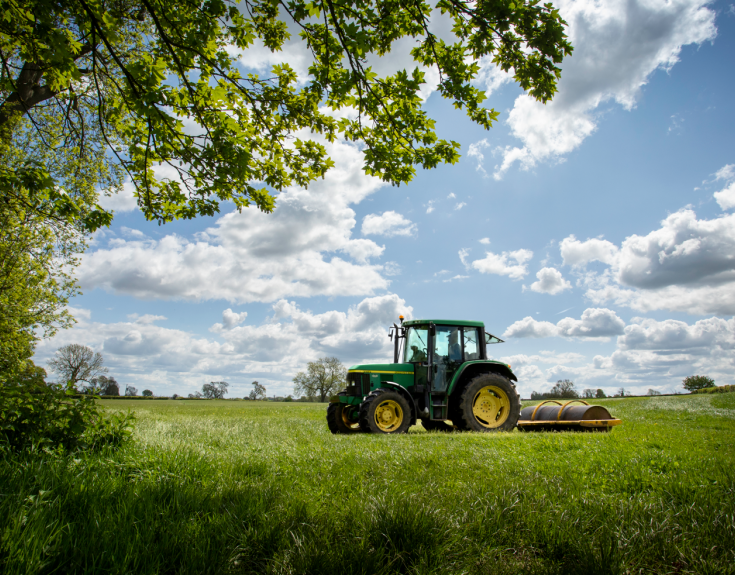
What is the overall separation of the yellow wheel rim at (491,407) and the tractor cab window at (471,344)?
31.5 inches

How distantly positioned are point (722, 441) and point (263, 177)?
369 inches

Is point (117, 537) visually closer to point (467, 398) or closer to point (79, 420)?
point (79, 420)

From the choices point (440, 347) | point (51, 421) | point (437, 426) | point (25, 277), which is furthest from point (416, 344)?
point (25, 277)

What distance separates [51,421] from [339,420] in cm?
615

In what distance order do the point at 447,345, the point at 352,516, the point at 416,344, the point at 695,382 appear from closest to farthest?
the point at 352,516
the point at 447,345
the point at 416,344
the point at 695,382

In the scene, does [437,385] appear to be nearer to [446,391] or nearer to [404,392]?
[446,391]

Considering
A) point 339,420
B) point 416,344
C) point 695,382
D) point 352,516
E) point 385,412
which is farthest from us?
point 695,382

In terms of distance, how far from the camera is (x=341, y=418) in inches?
370

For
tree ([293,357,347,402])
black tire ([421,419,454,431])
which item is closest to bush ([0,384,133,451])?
black tire ([421,419,454,431])

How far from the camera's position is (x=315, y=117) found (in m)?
6.54

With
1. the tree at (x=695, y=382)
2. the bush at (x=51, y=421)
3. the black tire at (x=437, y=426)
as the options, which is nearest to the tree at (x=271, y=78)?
the bush at (x=51, y=421)

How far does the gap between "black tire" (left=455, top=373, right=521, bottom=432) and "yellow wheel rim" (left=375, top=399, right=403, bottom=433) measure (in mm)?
1403

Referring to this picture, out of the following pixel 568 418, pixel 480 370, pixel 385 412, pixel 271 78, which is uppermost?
pixel 271 78

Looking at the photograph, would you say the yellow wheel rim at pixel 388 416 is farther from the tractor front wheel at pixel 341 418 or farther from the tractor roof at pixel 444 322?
the tractor roof at pixel 444 322
